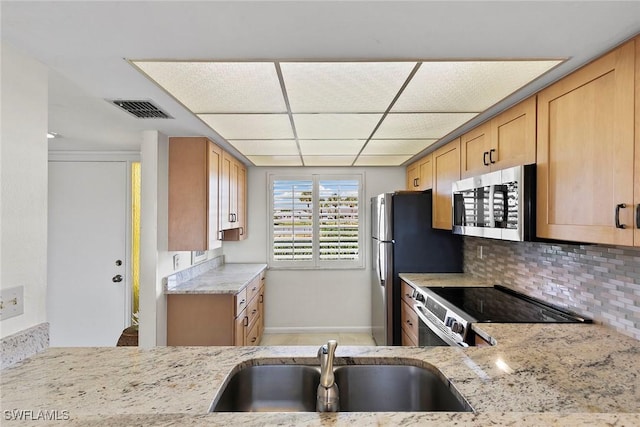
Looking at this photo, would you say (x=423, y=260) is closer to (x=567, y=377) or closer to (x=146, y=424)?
(x=567, y=377)

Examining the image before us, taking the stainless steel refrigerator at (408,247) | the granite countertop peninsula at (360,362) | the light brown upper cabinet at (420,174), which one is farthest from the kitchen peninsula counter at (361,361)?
the light brown upper cabinet at (420,174)

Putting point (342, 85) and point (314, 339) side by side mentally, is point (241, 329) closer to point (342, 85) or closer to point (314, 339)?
point (314, 339)

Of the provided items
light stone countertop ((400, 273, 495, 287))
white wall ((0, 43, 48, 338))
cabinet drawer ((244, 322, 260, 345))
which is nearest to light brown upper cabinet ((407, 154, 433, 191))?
light stone countertop ((400, 273, 495, 287))

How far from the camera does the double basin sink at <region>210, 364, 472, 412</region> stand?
4.43 feet

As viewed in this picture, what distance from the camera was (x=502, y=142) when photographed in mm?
2160

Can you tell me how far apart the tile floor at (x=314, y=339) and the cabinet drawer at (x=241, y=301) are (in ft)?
3.85

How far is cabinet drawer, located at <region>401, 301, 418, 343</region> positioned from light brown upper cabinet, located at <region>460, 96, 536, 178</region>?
48.6 inches

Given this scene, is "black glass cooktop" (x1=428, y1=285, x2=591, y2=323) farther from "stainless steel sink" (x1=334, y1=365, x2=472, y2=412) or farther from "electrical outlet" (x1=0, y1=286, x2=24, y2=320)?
"electrical outlet" (x1=0, y1=286, x2=24, y2=320)

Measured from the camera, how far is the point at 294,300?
14.6 ft

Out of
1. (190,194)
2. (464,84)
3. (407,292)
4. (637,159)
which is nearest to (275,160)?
(190,194)

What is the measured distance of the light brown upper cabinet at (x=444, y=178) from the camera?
2.88 m

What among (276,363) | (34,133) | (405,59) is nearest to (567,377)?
(276,363)

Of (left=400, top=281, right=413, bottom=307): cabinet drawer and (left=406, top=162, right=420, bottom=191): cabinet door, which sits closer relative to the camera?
(left=400, top=281, right=413, bottom=307): cabinet drawer

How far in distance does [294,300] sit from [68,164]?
9.53ft
